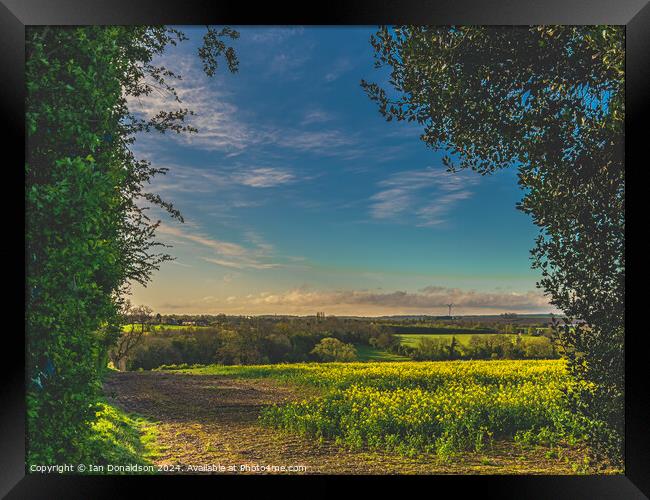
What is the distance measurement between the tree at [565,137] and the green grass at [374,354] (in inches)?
80.9

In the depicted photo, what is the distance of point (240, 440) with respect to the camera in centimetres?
495

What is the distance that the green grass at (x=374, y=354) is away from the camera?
583 centimetres

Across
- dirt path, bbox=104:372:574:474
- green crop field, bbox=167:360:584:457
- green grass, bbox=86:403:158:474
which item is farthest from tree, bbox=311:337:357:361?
green grass, bbox=86:403:158:474

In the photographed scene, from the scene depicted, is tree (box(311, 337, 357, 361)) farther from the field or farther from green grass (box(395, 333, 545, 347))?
green grass (box(395, 333, 545, 347))

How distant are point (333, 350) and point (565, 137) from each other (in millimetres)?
3689

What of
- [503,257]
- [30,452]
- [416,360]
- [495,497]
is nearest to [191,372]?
[30,452]

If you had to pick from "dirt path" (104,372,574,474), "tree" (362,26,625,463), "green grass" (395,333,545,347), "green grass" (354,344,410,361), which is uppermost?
"tree" (362,26,625,463)

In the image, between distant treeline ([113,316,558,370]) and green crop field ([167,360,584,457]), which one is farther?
distant treeline ([113,316,558,370])

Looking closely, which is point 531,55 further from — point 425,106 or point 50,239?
point 50,239

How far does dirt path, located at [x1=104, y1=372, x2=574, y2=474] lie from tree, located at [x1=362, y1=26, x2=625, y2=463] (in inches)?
49.6

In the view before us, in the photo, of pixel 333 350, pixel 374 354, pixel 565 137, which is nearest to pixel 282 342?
pixel 333 350

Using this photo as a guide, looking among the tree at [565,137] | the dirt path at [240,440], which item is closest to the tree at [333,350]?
the dirt path at [240,440]

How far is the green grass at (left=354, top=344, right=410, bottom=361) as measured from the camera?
583 cm

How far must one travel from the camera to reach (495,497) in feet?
13.9
